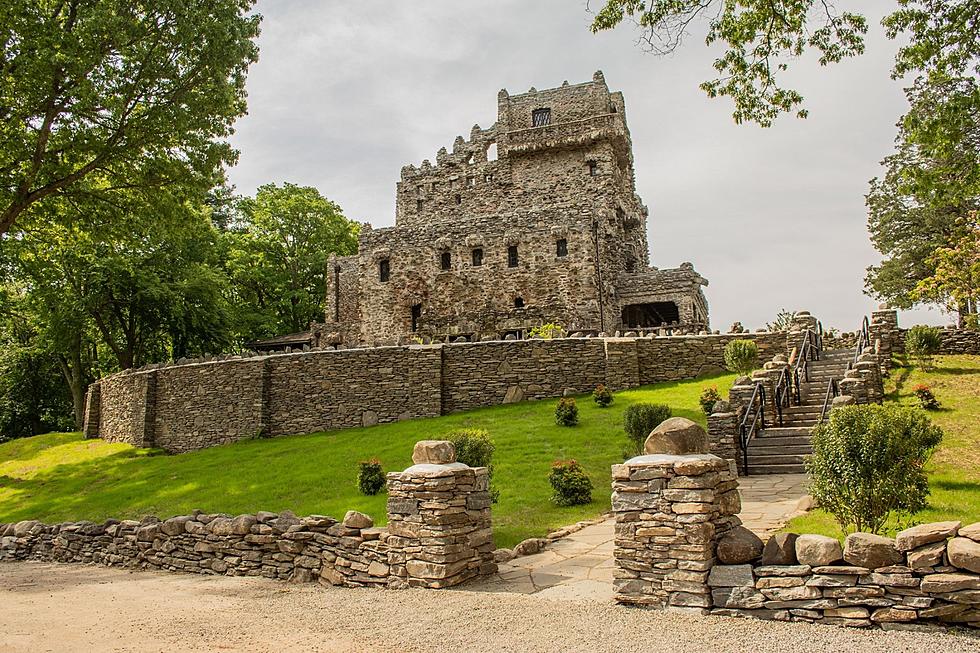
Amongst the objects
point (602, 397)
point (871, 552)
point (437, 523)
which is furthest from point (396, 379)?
point (871, 552)

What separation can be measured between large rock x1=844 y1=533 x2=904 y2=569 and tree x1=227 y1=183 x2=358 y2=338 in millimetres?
41160

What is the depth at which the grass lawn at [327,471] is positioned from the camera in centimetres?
1458

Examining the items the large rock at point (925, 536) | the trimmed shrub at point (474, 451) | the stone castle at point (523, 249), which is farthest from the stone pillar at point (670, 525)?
the stone castle at point (523, 249)

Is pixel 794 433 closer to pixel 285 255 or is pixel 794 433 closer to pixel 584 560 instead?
pixel 584 560

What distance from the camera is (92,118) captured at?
19875mm

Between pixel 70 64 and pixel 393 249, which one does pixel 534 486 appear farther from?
pixel 393 249

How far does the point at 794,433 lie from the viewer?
639 inches

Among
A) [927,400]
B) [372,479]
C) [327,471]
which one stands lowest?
[327,471]

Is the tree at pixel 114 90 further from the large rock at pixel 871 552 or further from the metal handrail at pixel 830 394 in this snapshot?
the large rock at pixel 871 552

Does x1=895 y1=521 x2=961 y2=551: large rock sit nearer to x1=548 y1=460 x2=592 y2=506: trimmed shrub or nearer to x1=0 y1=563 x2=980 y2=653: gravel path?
x1=0 y1=563 x2=980 y2=653: gravel path

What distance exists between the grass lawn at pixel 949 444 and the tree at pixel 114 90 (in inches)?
765

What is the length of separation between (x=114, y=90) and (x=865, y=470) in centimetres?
2053

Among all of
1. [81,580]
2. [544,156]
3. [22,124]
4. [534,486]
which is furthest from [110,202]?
[544,156]

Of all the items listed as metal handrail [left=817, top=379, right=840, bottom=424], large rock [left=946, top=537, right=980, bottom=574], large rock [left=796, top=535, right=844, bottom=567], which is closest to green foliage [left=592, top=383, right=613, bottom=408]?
metal handrail [left=817, top=379, right=840, bottom=424]
